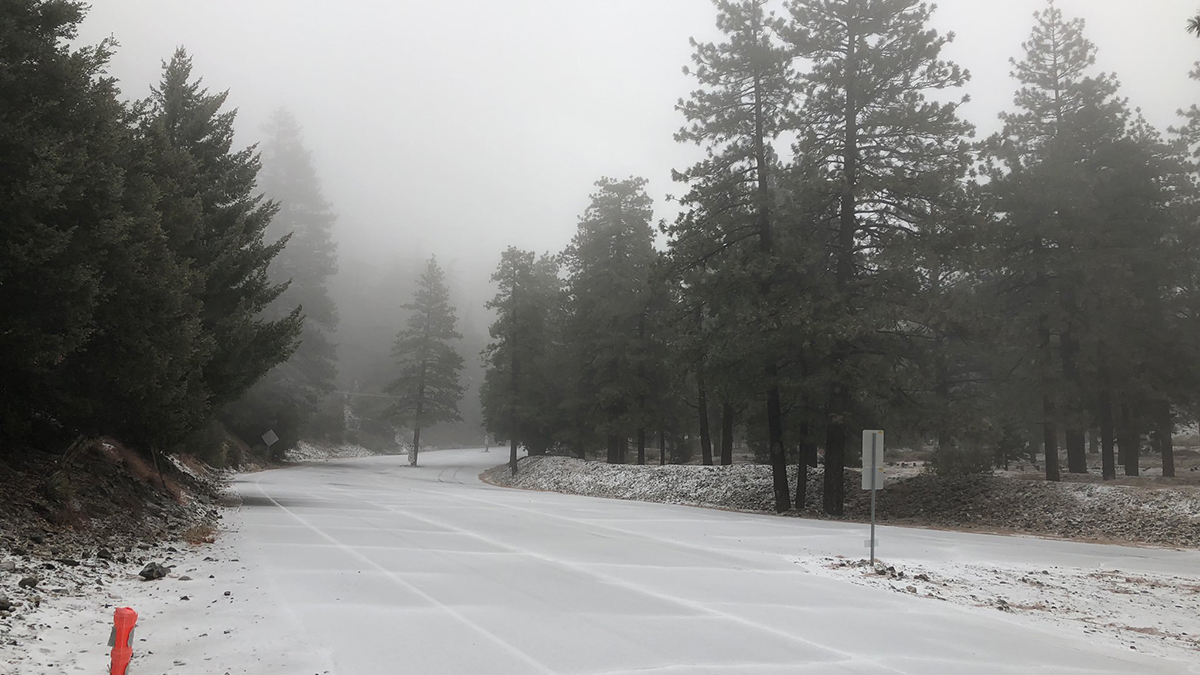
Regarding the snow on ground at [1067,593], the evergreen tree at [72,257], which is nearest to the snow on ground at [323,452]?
the evergreen tree at [72,257]

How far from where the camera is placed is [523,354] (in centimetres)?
4719

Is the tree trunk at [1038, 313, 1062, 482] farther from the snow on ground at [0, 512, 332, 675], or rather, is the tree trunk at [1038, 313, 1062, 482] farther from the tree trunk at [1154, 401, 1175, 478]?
the snow on ground at [0, 512, 332, 675]

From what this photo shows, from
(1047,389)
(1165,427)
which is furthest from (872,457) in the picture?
(1165,427)

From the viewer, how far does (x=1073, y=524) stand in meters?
19.6

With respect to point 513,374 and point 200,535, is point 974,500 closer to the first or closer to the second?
point 200,535

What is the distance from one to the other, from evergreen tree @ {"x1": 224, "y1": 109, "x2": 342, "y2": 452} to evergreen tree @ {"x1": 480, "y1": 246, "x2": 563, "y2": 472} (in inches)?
511

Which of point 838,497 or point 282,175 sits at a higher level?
point 282,175

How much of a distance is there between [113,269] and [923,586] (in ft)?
42.6

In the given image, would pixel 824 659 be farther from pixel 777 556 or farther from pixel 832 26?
pixel 832 26

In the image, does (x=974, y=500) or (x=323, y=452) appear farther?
(x=323, y=452)

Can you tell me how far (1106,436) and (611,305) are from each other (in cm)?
2071

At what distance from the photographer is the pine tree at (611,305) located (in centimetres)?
3778

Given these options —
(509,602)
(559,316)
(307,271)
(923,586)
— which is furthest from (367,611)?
(307,271)

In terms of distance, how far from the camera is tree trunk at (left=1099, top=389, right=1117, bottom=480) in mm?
24609
